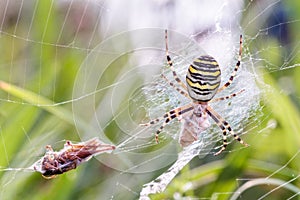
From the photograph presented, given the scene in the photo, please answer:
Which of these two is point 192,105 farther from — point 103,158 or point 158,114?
point 103,158

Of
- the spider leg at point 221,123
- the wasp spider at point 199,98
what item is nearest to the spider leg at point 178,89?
the wasp spider at point 199,98

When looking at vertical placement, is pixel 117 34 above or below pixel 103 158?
above

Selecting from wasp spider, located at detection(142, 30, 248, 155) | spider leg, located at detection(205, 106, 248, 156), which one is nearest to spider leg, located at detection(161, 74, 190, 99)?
wasp spider, located at detection(142, 30, 248, 155)

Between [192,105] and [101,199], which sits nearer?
[101,199]

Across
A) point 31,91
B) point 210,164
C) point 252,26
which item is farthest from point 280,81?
point 31,91

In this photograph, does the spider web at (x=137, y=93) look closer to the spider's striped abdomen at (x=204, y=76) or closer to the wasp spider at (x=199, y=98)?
the wasp spider at (x=199, y=98)

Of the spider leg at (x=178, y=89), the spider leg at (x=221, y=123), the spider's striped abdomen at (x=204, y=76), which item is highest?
the spider's striped abdomen at (x=204, y=76)

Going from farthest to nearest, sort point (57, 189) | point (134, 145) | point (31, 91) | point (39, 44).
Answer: point (39, 44) < point (134, 145) < point (31, 91) < point (57, 189)

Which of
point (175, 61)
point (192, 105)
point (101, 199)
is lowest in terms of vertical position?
point (101, 199)
